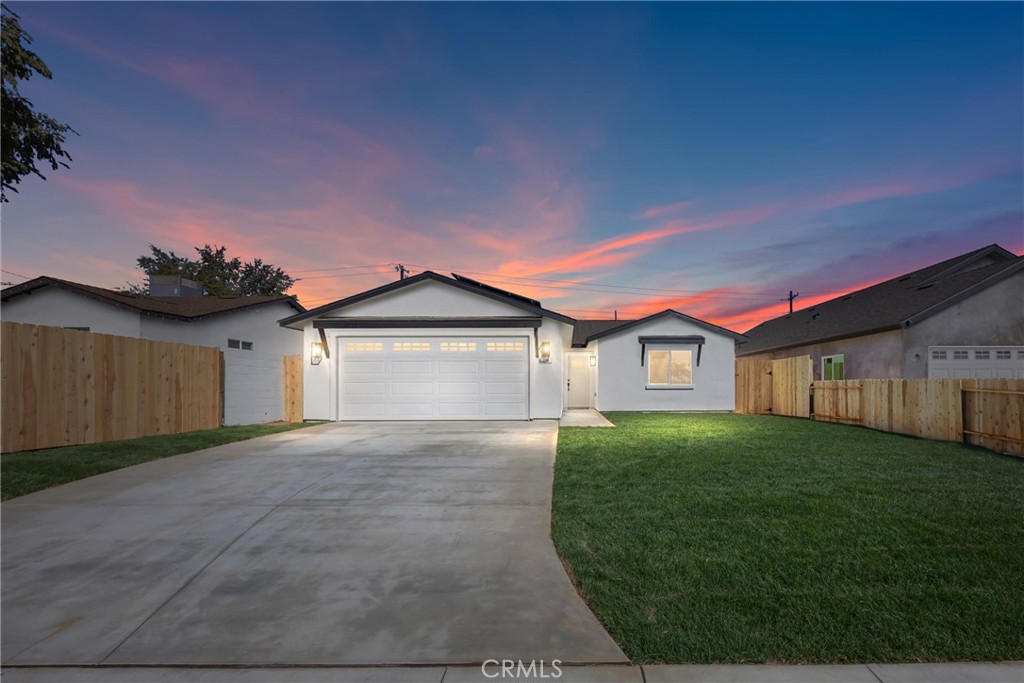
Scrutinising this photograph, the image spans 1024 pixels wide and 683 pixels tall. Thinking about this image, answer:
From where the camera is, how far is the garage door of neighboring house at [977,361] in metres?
15.4

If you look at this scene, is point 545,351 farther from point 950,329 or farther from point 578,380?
point 950,329

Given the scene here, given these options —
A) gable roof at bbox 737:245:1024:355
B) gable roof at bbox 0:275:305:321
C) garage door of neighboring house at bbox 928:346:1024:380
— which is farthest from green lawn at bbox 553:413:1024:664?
gable roof at bbox 0:275:305:321

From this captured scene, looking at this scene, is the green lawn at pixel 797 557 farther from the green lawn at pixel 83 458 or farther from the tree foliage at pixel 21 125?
the tree foliage at pixel 21 125

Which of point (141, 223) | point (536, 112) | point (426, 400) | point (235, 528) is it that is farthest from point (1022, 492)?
point (141, 223)

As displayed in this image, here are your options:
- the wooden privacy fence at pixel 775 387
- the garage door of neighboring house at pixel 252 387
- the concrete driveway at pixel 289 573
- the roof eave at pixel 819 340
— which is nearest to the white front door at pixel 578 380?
the wooden privacy fence at pixel 775 387

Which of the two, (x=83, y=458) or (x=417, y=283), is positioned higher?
(x=417, y=283)

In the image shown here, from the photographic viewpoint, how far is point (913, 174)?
1510cm

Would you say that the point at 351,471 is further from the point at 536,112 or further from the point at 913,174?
the point at 913,174

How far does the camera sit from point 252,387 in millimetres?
15125

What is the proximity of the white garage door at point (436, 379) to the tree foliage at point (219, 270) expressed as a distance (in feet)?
88.3

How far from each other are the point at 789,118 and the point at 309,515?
54.1 feet

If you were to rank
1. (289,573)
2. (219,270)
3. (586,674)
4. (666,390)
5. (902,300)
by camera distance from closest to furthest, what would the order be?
(586,674) < (289,573) < (902,300) < (666,390) < (219,270)

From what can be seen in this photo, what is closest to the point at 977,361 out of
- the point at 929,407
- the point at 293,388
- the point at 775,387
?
the point at 775,387

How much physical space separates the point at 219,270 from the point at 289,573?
3990 centimetres
